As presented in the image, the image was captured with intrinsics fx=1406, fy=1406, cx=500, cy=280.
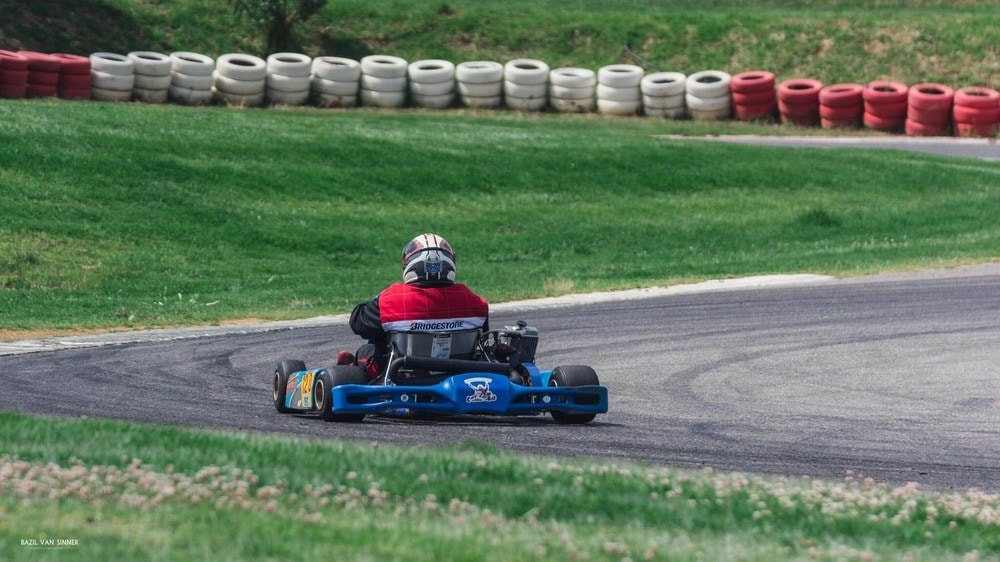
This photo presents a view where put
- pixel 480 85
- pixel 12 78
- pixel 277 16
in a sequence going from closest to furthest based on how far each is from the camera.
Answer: pixel 12 78 < pixel 480 85 < pixel 277 16

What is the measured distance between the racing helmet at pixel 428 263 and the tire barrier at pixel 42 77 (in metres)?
25.2

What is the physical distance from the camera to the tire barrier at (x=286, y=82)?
36.8m

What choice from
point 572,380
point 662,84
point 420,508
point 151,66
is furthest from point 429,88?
point 420,508

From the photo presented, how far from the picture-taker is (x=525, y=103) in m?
38.5

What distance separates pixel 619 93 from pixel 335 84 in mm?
7655

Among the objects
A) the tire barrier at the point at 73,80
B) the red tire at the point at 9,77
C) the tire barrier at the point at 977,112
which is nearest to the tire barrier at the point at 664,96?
the tire barrier at the point at 977,112

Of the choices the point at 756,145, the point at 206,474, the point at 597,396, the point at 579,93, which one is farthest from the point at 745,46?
the point at 206,474

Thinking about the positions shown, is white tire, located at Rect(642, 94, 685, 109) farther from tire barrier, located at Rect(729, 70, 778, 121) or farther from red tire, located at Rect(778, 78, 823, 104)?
red tire, located at Rect(778, 78, 823, 104)

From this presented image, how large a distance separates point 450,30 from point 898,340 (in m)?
31.9

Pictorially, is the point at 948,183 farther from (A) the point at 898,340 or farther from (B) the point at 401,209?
(A) the point at 898,340

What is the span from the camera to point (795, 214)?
26719 mm

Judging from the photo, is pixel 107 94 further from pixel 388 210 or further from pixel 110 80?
pixel 388 210

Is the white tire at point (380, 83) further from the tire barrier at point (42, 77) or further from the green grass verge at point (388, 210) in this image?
the tire barrier at point (42, 77)

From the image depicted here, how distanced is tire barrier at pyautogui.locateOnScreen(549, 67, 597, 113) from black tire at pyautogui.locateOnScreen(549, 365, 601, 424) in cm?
2843
